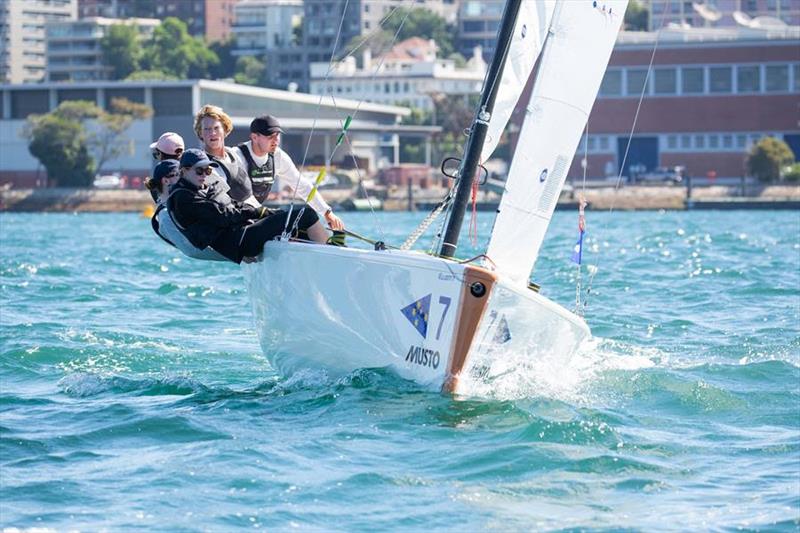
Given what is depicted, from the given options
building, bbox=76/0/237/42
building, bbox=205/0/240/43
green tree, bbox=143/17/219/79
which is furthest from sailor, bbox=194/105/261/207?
building, bbox=205/0/240/43

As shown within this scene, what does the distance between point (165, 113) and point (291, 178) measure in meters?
64.2

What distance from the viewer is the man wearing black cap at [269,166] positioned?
1007cm

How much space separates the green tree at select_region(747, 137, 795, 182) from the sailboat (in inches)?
2052

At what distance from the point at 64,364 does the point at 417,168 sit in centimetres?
6040

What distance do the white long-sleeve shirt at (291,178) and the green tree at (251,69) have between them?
384ft

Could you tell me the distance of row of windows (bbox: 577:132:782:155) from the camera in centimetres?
6731

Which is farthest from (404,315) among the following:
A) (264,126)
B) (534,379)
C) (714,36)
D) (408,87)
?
(408,87)

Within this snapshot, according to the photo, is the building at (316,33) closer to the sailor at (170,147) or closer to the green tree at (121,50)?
the green tree at (121,50)

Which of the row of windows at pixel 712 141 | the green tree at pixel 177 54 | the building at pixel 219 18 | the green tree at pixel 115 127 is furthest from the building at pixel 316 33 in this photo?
the row of windows at pixel 712 141

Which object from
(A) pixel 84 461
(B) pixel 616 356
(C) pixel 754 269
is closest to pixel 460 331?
(A) pixel 84 461

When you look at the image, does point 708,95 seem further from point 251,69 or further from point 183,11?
point 183,11

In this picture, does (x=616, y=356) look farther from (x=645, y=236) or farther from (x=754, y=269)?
(x=645, y=236)

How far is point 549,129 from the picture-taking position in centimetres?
966

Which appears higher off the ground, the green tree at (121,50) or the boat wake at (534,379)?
the boat wake at (534,379)
